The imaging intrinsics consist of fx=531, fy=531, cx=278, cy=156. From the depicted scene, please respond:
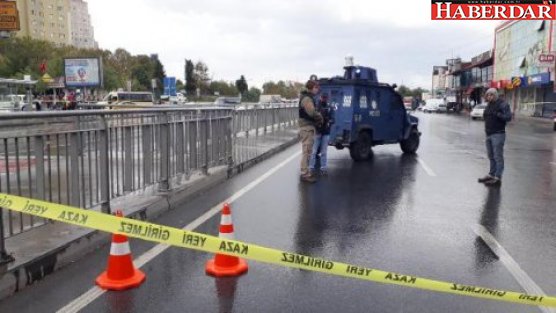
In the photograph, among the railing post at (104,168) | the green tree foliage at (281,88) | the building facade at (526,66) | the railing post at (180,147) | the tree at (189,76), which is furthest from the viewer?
the green tree foliage at (281,88)

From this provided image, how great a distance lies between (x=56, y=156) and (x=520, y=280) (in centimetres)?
481

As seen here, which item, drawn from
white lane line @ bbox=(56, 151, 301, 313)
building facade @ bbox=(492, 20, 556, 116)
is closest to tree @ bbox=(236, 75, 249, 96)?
building facade @ bbox=(492, 20, 556, 116)

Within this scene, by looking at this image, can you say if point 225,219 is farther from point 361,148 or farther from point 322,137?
point 361,148

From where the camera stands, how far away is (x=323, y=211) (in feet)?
25.3

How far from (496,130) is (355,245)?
5.85 m

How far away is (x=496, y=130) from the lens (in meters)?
10.4

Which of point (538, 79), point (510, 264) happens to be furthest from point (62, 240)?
point (538, 79)

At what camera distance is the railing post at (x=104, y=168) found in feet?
21.2

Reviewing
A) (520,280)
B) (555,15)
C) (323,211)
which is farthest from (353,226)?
(555,15)

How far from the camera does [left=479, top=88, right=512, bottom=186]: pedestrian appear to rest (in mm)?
10281

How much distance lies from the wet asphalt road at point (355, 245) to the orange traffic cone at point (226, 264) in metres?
0.10

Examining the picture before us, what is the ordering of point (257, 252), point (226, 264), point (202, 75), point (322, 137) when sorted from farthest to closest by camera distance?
point (202, 75), point (322, 137), point (226, 264), point (257, 252)

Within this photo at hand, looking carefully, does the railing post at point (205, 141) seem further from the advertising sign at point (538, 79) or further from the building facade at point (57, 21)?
the building facade at point (57, 21)

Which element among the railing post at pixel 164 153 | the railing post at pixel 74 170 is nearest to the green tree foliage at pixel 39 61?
the railing post at pixel 164 153
